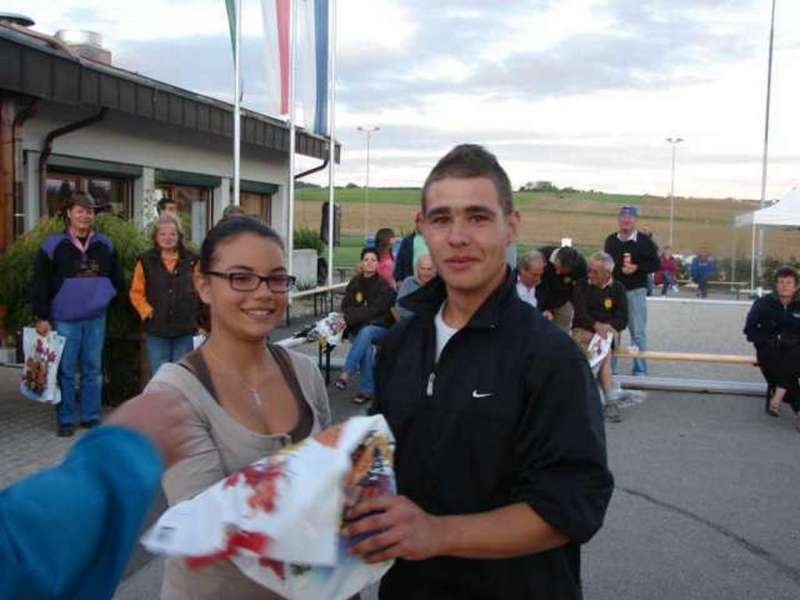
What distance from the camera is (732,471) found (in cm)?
660

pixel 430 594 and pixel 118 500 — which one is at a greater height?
pixel 118 500

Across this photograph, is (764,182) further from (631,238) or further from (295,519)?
(295,519)

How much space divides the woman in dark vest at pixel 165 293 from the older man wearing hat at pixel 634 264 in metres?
5.54

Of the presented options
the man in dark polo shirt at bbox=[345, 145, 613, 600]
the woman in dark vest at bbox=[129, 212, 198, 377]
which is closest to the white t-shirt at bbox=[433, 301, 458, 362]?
the man in dark polo shirt at bbox=[345, 145, 613, 600]

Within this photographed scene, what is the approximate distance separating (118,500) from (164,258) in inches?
250

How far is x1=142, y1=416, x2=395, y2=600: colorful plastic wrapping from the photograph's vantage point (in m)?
1.36

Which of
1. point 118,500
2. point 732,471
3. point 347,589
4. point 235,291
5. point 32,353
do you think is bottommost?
point 732,471

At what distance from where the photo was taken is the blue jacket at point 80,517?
109cm

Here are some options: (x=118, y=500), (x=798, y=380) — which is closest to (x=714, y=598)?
(x=118, y=500)

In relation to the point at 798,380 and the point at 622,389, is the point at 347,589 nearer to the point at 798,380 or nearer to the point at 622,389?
the point at 798,380

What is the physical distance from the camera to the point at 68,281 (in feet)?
22.5

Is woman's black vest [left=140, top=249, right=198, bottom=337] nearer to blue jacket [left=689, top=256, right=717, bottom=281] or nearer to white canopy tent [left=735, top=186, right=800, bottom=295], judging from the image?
white canopy tent [left=735, top=186, right=800, bottom=295]

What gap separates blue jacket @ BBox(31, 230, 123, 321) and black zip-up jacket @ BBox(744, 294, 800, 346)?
22.1ft

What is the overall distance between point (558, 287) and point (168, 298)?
4.83 m
